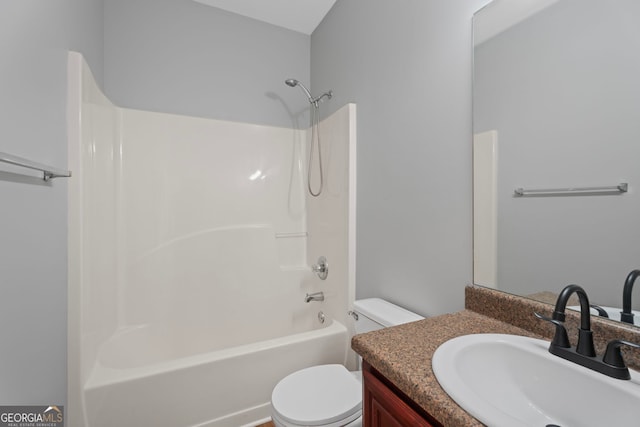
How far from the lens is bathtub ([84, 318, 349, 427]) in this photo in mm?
1224

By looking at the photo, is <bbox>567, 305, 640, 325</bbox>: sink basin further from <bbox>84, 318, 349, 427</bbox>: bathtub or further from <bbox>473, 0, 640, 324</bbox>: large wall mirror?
Answer: <bbox>84, 318, 349, 427</bbox>: bathtub

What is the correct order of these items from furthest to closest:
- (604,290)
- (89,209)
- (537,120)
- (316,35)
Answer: (316,35), (89,209), (537,120), (604,290)

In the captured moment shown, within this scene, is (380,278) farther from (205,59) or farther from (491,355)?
(205,59)

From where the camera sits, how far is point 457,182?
3.70 ft

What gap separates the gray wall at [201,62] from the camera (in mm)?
1881

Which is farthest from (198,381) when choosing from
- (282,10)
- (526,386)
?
(282,10)

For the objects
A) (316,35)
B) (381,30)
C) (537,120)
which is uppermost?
(316,35)

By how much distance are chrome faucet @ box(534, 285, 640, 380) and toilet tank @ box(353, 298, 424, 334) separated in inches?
23.8

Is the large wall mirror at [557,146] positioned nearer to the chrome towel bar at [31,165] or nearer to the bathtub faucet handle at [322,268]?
the bathtub faucet handle at [322,268]

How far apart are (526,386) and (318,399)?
786 mm

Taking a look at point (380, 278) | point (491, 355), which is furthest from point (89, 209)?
point (491, 355)

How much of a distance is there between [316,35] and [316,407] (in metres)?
2.62

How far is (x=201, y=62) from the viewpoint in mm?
2107

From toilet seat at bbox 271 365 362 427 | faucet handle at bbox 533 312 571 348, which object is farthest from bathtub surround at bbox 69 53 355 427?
faucet handle at bbox 533 312 571 348
